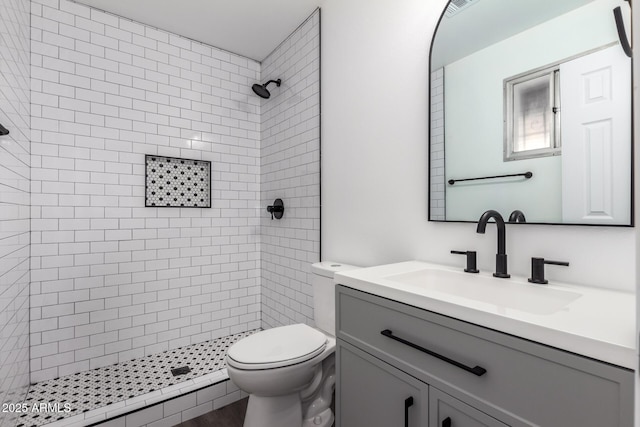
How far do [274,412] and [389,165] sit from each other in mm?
1378

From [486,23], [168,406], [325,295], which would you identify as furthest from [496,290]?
[168,406]

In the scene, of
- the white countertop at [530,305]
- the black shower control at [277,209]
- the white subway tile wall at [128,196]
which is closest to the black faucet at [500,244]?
the white countertop at [530,305]

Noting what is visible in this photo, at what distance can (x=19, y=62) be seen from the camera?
1721 mm

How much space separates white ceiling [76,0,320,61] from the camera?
84.7 inches

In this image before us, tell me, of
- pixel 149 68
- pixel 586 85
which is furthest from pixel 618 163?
pixel 149 68

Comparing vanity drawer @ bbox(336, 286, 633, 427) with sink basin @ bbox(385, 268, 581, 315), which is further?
sink basin @ bbox(385, 268, 581, 315)

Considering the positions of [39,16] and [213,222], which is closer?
[39,16]

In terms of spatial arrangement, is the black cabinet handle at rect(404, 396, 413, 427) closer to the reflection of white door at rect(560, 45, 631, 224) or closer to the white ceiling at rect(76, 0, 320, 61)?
the reflection of white door at rect(560, 45, 631, 224)

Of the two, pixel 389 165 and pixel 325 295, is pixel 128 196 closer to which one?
pixel 325 295

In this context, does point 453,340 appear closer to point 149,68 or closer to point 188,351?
point 188,351

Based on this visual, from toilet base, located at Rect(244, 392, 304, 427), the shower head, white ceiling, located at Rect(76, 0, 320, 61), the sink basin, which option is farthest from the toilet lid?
white ceiling, located at Rect(76, 0, 320, 61)

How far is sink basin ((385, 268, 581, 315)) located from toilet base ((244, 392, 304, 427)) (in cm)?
90

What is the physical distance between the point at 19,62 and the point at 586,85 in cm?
265

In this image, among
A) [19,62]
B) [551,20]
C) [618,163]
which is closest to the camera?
[618,163]
